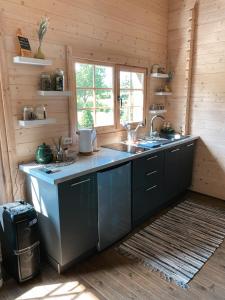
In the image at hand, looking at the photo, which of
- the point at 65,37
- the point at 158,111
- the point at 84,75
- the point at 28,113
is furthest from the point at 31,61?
the point at 158,111

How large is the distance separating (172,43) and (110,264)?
3.13 metres

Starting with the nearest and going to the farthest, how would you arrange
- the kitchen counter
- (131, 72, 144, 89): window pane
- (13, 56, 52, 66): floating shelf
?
the kitchen counter → (13, 56, 52, 66): floating shelf → (131, 72, 144, 89): window pane

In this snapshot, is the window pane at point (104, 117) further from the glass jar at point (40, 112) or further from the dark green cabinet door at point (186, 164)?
the dark green cabinet door at point (186, 164)

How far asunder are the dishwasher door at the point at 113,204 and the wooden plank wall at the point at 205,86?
1604 mm

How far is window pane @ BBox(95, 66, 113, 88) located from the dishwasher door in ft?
3.45

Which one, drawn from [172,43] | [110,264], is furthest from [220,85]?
[110,264]

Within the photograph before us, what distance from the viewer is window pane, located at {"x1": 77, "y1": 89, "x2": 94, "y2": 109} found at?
8.25ft

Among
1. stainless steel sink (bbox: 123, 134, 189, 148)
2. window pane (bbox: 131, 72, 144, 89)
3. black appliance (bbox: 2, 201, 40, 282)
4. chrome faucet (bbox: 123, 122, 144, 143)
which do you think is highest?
window pane (bbox: 131, 72, 144, 89)

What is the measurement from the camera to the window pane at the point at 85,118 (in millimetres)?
2562

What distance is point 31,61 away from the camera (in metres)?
1.93

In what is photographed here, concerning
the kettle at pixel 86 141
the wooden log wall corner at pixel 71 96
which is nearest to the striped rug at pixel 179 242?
the kettle at pixel 86 141

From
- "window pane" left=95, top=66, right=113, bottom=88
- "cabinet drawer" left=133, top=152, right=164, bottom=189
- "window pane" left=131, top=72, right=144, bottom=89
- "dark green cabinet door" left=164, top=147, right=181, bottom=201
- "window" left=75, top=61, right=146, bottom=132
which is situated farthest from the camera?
"window pane" left=131, top=72, right=144, bottom=89

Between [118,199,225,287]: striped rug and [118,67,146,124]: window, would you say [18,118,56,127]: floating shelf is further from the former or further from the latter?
[118,199,225,287]: striped rug

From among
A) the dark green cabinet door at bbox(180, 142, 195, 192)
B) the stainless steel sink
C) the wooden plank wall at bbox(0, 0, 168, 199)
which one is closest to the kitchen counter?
the stainless steel sink
